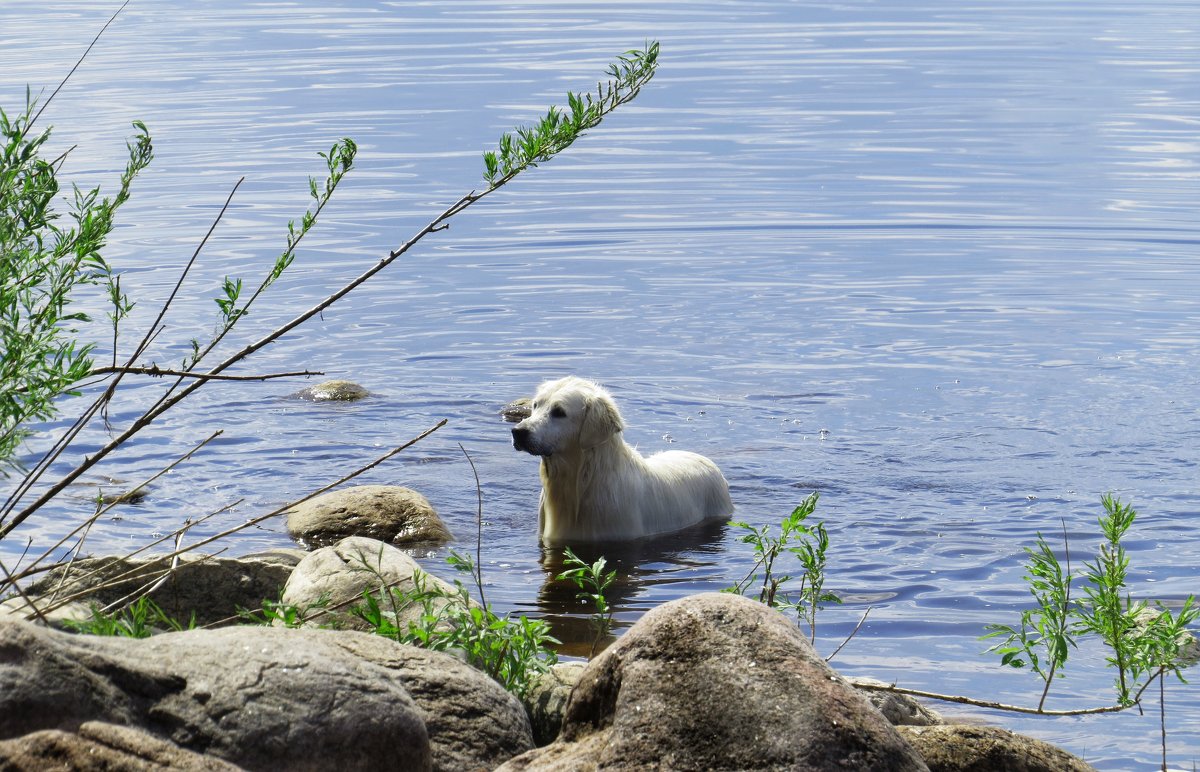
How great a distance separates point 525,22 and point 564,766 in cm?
3653

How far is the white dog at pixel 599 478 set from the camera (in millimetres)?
10016

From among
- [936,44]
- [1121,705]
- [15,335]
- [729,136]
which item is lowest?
[1121,705]

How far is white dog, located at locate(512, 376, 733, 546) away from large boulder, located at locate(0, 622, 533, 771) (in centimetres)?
536

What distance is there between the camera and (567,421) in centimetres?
1003

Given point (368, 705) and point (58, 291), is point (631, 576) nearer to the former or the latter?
point (58, 291)

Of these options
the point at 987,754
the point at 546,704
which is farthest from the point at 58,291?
the point at 987,754

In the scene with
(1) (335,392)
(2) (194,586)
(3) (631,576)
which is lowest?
(3) (631,576)

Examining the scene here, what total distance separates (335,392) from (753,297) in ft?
15.9

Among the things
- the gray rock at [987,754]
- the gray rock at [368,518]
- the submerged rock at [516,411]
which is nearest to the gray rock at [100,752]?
the gray rock at [987,754]

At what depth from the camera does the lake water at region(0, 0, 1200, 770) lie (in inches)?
388

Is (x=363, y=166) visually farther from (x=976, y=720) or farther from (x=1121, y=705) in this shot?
(x=1121, y=705)

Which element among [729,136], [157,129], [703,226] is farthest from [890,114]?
[157,129]

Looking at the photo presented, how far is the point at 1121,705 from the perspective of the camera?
17.7 ft

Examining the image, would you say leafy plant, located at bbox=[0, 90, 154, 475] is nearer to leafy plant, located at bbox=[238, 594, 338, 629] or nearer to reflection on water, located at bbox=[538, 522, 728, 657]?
leafy plant, located at bbox=[238, 594, 338, 629]
